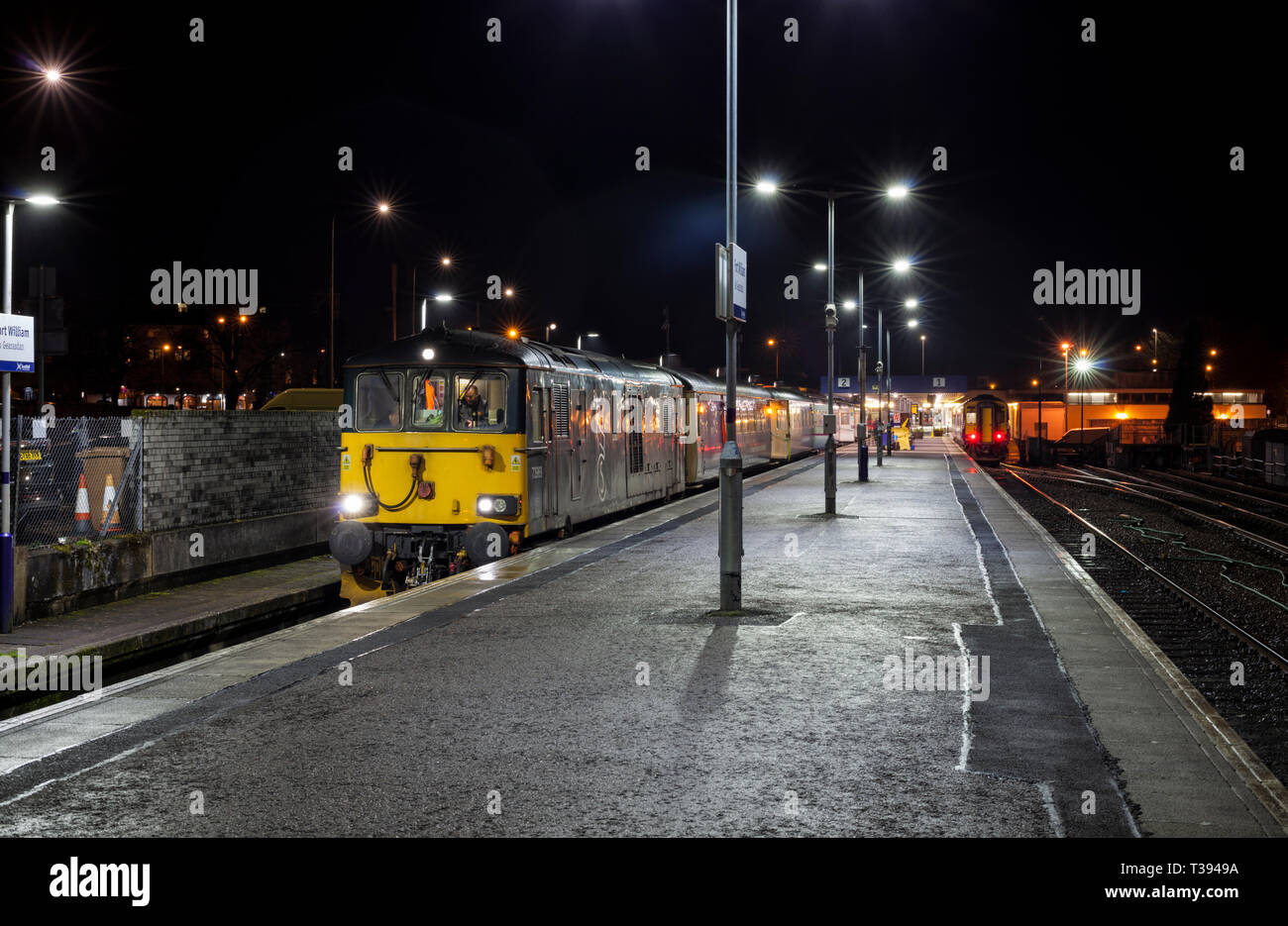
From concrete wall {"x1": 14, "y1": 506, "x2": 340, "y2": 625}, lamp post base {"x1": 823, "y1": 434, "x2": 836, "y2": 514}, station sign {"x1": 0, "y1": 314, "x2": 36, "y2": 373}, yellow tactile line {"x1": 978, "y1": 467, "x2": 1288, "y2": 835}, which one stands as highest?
station sign {"x1": 0, "y1": 314, "x2": 36, "y2": 373}

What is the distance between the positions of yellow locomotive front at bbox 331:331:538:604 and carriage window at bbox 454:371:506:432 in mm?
13

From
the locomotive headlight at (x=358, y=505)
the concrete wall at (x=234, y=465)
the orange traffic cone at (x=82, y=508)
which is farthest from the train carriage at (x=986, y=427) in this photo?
the orange traffic cone at (x=82, y=508)

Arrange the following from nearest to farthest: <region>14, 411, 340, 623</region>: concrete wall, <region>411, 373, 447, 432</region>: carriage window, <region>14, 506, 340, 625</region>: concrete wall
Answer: <region>14, 506, 340, 625</region>: concrete wall, <region>14, 411, 340, 623</region>: concrete wall, <region>411, 373, 447, 432</region>: carriage window

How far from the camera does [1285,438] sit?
41312mm

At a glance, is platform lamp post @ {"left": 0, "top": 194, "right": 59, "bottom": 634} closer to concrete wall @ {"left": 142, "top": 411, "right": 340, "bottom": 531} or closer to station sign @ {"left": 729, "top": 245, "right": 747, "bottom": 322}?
concrete wall @ {"left": 142, "top": 411, "right": 340, "bottom": 531}

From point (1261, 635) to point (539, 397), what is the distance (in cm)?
939

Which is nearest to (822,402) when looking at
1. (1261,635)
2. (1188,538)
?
(1188,538)

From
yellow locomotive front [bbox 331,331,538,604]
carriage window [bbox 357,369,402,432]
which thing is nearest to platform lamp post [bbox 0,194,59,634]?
yellow locomotive front [bbox 331,331,538,604]

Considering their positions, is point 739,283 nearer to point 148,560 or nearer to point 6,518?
point 6,518

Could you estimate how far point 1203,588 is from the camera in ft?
51.3

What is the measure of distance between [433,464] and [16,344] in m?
5.41

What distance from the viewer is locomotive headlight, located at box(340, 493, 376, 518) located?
50.9ft

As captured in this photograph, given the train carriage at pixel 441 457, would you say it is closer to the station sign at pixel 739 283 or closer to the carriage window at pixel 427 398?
the carriage window at pixel 427 398

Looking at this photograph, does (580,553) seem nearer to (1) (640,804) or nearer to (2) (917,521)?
(2) (917,521)
